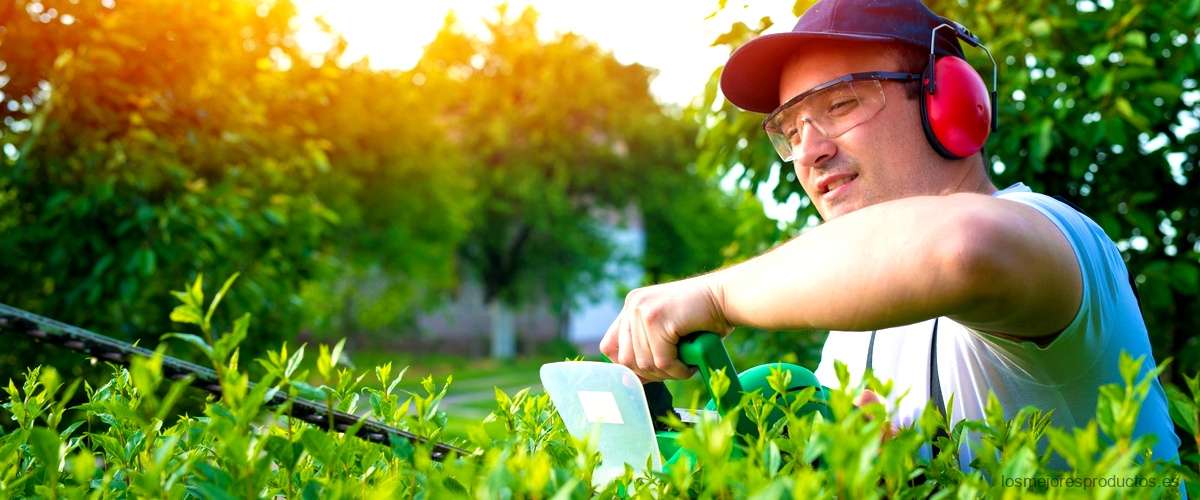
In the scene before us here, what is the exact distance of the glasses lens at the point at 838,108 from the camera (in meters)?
2.24

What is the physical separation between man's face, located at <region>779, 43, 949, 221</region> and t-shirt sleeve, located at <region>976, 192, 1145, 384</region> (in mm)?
557

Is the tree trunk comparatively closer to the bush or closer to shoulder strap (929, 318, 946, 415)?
shoulder strap (929, 318, 946, 415)

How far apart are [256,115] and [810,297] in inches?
261

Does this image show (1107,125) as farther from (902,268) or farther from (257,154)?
(257,154)

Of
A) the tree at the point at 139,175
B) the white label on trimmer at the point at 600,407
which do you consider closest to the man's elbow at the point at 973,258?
the white label on trimmer at the point at 600,407

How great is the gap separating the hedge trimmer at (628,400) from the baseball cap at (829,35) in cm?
91

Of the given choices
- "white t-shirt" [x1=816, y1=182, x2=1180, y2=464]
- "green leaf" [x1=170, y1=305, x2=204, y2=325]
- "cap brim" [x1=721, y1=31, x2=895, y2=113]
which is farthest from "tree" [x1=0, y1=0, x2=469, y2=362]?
"green leaf" [x1=170, y1=305, x2=204, y2=325]

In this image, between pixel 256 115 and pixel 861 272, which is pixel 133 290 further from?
pixel 861 272

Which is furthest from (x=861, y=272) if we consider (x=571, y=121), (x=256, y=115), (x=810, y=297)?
(x=571, y=121)

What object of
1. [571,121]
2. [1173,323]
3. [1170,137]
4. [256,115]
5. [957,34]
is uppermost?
[571,121]

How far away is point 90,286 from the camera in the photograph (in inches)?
229

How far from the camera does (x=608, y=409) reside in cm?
146

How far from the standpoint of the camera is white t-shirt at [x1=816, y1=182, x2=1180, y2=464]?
1461 mm

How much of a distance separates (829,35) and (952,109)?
299 mm
